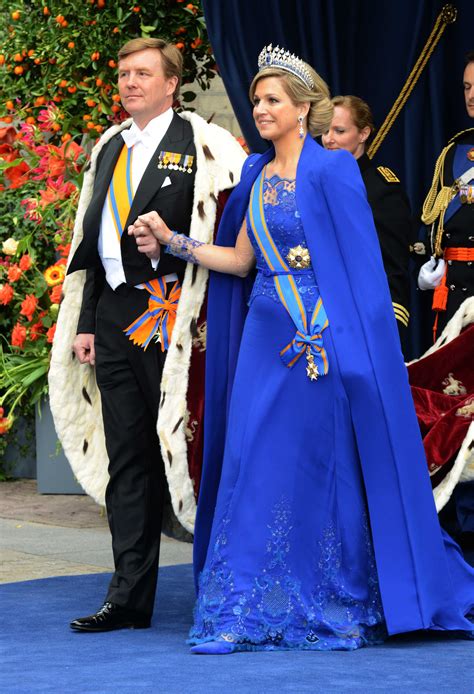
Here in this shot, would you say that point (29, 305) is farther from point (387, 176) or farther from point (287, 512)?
point (287, 512)

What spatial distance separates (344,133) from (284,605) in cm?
215

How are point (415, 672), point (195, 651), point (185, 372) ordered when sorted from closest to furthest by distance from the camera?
1. point (415, 672)
2. point (195, 651)
3. point (185, 372)

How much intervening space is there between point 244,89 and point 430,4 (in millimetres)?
933

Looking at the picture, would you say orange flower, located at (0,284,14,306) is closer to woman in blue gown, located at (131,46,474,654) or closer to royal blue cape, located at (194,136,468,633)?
woman in blue gown, located at (131,46,474,654)

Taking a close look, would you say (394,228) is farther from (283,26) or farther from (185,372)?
(185,372)

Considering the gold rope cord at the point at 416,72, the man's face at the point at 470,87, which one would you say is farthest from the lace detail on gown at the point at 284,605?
the gold rope cord at the point at 416,72

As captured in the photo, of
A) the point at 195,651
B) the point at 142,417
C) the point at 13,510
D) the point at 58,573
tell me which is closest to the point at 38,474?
the point at 13,510

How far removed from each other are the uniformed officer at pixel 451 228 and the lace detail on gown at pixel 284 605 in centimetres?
191

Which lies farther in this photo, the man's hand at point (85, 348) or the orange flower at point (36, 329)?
the orange flower at point (36, 329)

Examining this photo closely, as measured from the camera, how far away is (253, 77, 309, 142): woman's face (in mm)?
4629

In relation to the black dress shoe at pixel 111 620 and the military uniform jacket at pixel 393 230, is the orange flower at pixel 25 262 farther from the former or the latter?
the black dress shoe at pixel 111 620

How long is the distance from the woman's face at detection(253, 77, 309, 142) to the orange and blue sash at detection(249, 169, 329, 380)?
0.17 metres

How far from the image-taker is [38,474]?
8305 mm

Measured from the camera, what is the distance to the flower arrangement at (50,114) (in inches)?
297
